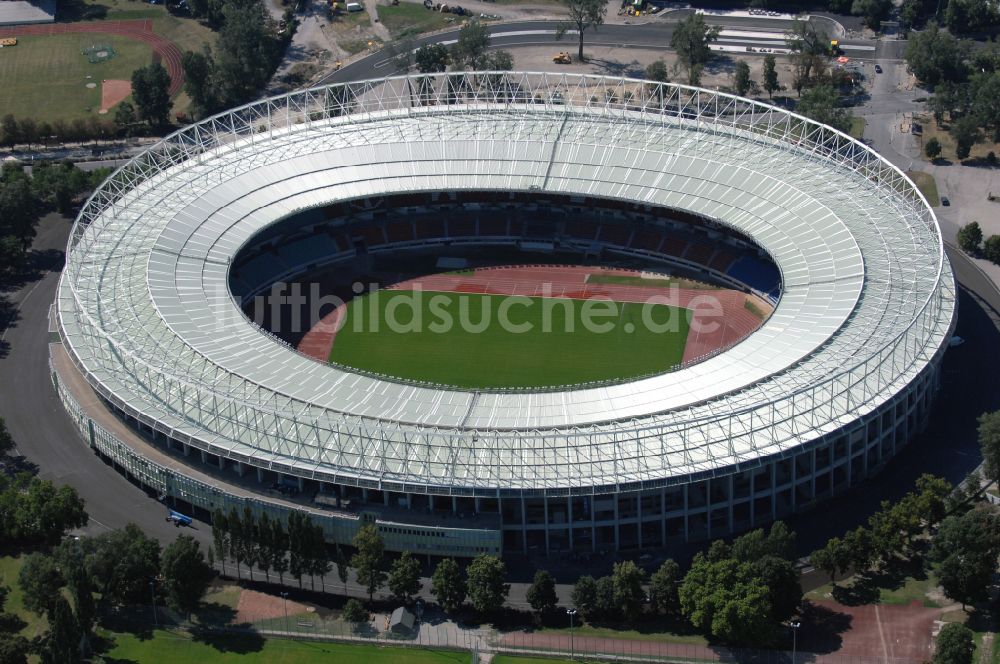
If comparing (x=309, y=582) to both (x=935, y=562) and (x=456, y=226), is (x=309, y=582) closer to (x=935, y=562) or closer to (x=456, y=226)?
(x=935, y=562)

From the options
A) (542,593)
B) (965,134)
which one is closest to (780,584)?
(542,593)

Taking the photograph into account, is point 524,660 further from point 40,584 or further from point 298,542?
point 40,584

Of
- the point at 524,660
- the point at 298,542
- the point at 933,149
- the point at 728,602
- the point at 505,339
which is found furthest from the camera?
the point at 933,149

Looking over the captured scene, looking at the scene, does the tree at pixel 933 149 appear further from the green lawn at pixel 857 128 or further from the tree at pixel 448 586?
the tree at pixel 448 586

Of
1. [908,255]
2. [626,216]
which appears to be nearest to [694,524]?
[908,255]

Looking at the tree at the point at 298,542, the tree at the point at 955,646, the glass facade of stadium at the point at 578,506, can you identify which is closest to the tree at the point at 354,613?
the tree at the point at 298,542
